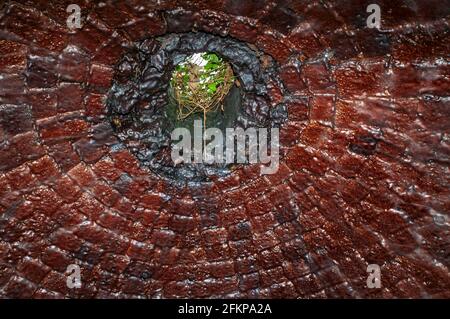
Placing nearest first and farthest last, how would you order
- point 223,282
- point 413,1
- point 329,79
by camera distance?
1. point 413,1
2. point 329,79
3. point 223,282

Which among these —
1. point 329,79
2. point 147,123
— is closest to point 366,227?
point 329,79

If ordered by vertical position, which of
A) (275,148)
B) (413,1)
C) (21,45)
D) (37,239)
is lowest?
(37,239)

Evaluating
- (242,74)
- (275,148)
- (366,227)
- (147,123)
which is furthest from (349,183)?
(147,123)

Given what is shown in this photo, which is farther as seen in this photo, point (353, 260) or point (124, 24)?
point (353, 260)

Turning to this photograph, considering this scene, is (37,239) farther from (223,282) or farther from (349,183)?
(349,183)

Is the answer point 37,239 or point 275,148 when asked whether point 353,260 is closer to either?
point 275,148

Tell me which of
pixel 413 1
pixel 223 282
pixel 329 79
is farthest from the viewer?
pixel 223 282

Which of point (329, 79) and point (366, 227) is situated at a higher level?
point (329, 79)
